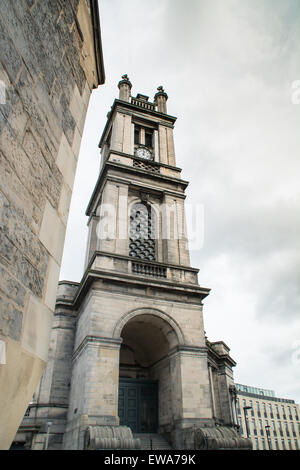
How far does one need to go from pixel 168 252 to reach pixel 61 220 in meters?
14.0

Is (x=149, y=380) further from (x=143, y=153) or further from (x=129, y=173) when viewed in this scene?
(x=143, y=153)

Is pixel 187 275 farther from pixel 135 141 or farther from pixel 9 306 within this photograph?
pixel 9 306

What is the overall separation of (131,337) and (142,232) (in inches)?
221

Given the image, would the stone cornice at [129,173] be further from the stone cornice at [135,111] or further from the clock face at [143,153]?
the stone cornice at [135,111]

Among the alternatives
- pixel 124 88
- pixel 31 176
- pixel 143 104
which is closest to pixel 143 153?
pixel 143 104

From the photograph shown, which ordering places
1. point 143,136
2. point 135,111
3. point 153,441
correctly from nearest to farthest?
1. point 153,441
2. point 143,136
3. point 135,111

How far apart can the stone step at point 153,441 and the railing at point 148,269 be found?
22.2 feet

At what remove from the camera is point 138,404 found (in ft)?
46.7

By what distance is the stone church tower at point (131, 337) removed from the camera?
11711 mm

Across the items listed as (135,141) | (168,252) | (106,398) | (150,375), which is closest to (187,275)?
(168,252)

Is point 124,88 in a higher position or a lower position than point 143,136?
higher

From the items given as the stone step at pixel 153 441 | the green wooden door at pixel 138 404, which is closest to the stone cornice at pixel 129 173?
the green wooden door at pixel 138 404

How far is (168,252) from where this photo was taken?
1661 cm

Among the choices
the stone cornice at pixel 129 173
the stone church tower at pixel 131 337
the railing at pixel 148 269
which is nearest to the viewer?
the stone church tower at pixel 131 337
